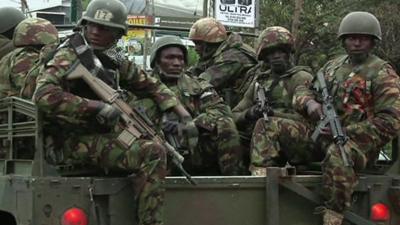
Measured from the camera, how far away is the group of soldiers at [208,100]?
4652 millimetres

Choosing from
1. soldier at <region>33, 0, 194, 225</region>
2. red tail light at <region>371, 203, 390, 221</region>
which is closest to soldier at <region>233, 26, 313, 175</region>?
red tail light at <region>371, 203, 390, 221</region>

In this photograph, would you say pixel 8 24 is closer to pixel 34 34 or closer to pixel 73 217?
pixel 34 34

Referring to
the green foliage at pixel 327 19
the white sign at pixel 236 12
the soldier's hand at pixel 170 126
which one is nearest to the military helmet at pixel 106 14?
the soldier's hand at pixel 170 126

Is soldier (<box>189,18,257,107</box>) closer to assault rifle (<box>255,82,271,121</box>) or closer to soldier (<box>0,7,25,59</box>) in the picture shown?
assault rifle (<box>255,82,271,121</box>)

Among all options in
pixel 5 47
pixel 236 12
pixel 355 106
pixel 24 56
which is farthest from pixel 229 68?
pixel 236 12

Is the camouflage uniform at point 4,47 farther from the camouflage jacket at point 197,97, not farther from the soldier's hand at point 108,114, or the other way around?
the soldier's hand at point 108,114

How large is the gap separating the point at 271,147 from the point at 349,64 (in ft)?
2.69

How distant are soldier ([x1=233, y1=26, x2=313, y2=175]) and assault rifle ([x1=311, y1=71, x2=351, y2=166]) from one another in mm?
315

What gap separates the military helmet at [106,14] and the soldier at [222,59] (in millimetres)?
1869

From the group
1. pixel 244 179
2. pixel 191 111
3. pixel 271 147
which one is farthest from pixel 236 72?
pixel 244 179

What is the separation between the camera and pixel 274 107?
6.11 m

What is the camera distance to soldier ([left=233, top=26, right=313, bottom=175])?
5590 mm

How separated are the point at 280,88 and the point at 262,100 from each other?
0.80 ft

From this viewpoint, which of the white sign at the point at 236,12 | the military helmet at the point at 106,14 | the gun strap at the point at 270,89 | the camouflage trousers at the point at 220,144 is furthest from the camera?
the white sign at the point at 236,12
